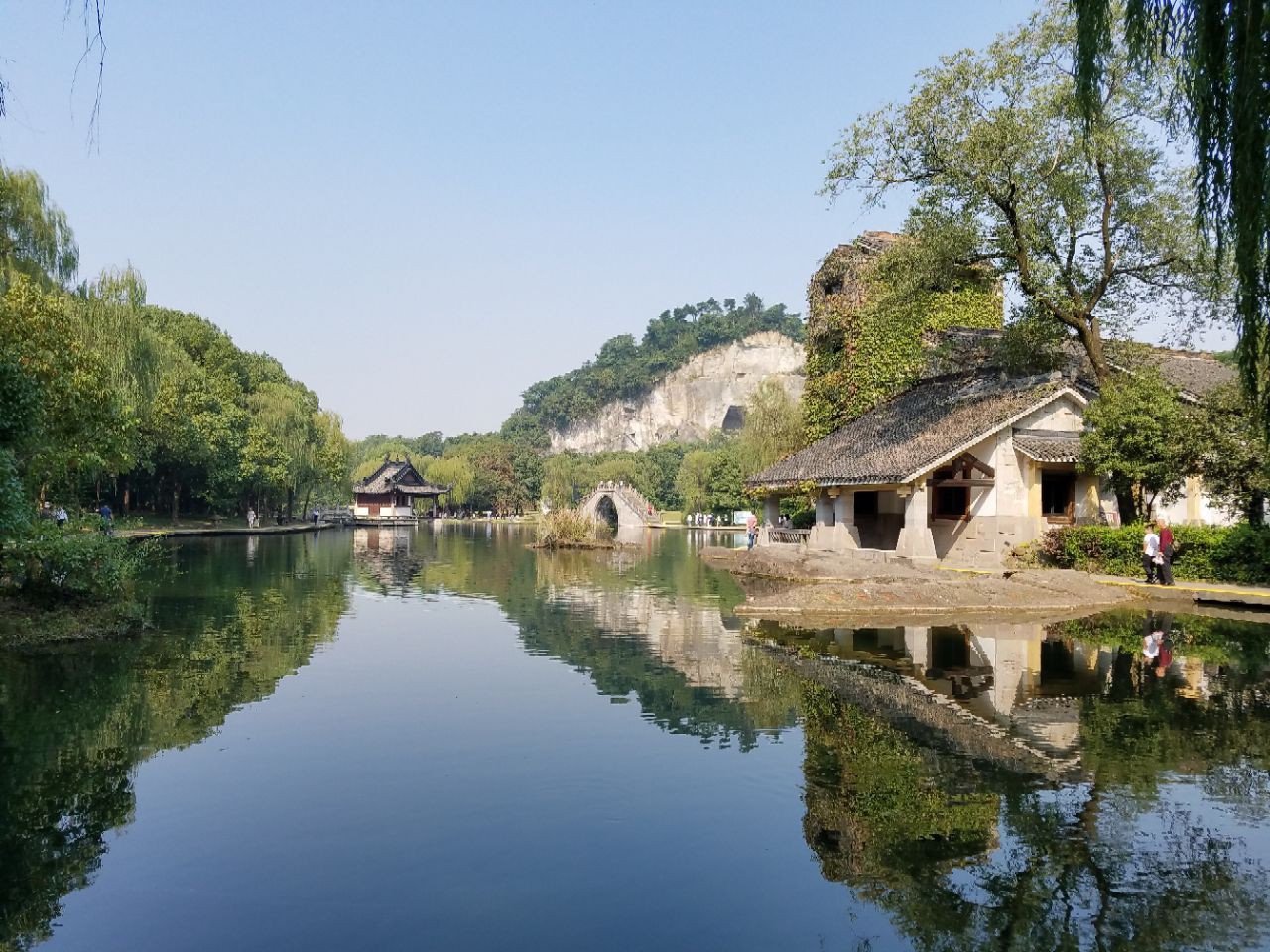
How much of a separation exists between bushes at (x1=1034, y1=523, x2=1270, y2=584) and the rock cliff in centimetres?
11724

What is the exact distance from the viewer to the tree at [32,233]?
2867 cm

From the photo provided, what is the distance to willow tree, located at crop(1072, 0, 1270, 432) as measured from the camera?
4.01m

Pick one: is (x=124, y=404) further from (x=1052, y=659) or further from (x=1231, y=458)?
(x=1231, y=458)

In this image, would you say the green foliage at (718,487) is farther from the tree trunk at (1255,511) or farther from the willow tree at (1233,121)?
the willow tree at (1233,121)

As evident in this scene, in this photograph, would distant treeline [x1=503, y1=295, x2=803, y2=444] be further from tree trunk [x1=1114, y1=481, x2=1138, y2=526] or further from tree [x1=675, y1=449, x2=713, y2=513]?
tree trunk [x1=1114, y1=481, x2=1138, y2=526]

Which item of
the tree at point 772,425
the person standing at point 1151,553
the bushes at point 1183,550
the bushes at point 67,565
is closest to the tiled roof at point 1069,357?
the bushes at point 1183,550

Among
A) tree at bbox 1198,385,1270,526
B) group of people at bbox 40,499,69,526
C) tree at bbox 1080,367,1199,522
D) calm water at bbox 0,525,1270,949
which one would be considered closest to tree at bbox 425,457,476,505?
group of people at bbox 40,499,69,526

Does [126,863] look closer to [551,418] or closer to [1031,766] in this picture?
[1031,766]

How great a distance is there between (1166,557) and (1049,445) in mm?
5637

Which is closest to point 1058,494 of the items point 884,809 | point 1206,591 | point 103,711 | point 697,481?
point 1206,591

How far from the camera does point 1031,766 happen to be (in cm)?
769

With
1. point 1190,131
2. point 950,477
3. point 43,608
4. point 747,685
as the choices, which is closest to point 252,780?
point 747,685

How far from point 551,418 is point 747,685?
146 m

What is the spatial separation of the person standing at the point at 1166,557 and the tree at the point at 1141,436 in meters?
1.44
